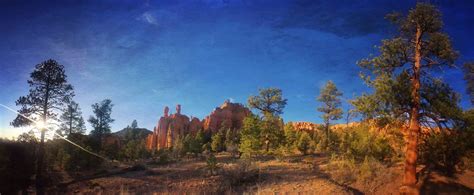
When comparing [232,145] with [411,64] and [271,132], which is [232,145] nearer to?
[271,132]

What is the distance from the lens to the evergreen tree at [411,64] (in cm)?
1406

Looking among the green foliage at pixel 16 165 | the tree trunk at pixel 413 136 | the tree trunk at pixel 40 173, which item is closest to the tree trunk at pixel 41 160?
the tree trunk at pixel 40 173

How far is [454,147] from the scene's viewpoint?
1466cm


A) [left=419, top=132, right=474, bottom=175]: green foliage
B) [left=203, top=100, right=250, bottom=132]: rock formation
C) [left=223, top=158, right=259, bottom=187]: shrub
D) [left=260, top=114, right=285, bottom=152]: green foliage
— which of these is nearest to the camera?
[left=419, top=132, right=474, bottom=175]: green foliage

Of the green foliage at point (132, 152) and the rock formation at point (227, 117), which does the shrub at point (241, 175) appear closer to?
the green foliage at point (132, 152)

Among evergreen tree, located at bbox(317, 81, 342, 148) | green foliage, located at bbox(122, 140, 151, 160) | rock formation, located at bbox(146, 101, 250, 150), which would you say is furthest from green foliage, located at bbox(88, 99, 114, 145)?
rock formation, located at bbox(146, 101, 250, 150)

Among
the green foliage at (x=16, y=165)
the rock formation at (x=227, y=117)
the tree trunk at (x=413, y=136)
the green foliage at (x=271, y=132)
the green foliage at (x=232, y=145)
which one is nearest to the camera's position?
the tree trunk at (x=413, y=136)

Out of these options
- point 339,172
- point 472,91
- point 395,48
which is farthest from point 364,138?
point 472,91

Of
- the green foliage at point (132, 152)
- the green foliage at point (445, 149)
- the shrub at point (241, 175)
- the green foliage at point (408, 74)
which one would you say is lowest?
the green foliage at point (132, 152)

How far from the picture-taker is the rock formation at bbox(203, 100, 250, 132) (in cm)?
12788

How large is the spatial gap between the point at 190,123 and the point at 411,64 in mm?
128382

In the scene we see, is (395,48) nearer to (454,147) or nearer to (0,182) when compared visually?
(454,147)

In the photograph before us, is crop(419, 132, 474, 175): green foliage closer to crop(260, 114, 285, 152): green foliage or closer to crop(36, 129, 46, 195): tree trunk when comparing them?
crop(260, 114, 285, 152): green foliage

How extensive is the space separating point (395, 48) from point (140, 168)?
2835cm
